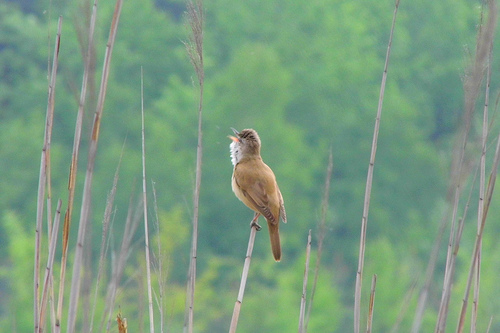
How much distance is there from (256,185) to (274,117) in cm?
4468

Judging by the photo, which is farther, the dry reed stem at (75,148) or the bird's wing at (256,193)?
the bird's wing at (256,193)

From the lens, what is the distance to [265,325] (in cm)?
3597

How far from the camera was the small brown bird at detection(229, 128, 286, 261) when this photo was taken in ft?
17.5

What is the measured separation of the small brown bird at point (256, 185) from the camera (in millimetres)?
5332

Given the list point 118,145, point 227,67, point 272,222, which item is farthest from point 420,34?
point 272,222

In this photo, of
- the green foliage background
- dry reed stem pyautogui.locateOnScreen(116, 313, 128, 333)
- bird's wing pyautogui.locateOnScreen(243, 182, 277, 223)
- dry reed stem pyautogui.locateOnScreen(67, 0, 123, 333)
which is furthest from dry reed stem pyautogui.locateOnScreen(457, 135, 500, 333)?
the green foliage background

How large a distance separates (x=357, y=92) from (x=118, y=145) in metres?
14.7

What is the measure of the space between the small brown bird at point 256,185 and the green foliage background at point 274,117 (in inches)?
1329

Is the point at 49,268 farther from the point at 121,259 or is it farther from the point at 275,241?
the point at 275,241

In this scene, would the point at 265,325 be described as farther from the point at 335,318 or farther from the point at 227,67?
the point at 227,67

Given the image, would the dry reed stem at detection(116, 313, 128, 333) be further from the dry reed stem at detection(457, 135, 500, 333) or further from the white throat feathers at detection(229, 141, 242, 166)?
the white throat feathers at detection(229, 141, 242, 166)

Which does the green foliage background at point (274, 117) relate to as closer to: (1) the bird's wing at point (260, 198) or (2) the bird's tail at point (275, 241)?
(1) the bird's wing at point (260, 198)

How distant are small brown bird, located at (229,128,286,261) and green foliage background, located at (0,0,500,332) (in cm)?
3376

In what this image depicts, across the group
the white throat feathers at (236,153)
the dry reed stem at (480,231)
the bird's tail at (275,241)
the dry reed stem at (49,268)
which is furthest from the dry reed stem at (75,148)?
the white throat feathers at (236,153)
